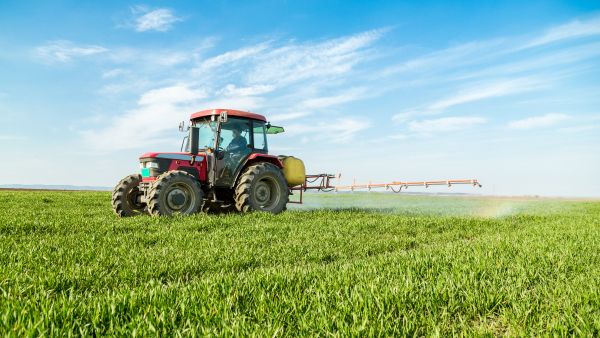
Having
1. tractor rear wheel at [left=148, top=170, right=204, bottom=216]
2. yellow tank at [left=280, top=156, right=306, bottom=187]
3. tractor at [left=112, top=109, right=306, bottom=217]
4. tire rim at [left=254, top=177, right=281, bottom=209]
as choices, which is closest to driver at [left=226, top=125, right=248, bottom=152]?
tractor at [left=112, top=109, right=306, bottom=217]

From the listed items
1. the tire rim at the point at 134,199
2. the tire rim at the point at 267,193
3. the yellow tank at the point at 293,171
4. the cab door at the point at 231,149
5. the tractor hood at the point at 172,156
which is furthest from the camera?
the yellow tank at the point at 293,171

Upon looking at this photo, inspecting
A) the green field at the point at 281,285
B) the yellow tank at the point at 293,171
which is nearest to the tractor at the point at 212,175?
the yellow tank at the point at 293,171

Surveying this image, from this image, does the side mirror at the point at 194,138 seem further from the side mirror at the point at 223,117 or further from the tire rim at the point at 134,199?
the tire rim at the point at 134,199

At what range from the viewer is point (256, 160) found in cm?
1073

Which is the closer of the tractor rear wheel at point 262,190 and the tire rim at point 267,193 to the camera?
the tractor rear wheel at point 262,190

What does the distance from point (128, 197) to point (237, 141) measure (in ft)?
10.2

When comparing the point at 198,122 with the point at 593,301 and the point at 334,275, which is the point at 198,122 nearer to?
the point at 334,275

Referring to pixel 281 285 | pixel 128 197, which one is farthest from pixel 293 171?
pixel 281 285

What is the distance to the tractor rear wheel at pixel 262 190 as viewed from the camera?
9992 mm

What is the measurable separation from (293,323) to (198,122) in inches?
326

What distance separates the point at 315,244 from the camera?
6.30 m

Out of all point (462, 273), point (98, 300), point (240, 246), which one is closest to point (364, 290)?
point (462, 273)

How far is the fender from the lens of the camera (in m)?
10.2

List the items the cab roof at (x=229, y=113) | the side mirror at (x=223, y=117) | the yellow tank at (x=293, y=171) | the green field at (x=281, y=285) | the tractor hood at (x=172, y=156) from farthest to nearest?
the yellow tank at (x=293, y=171) → the cab roof at (x=229, y=113) → the tractor hood at (x=172, y=156) → the side mirror at (x=223, y=117) → the green field at (x=281, y=285)
